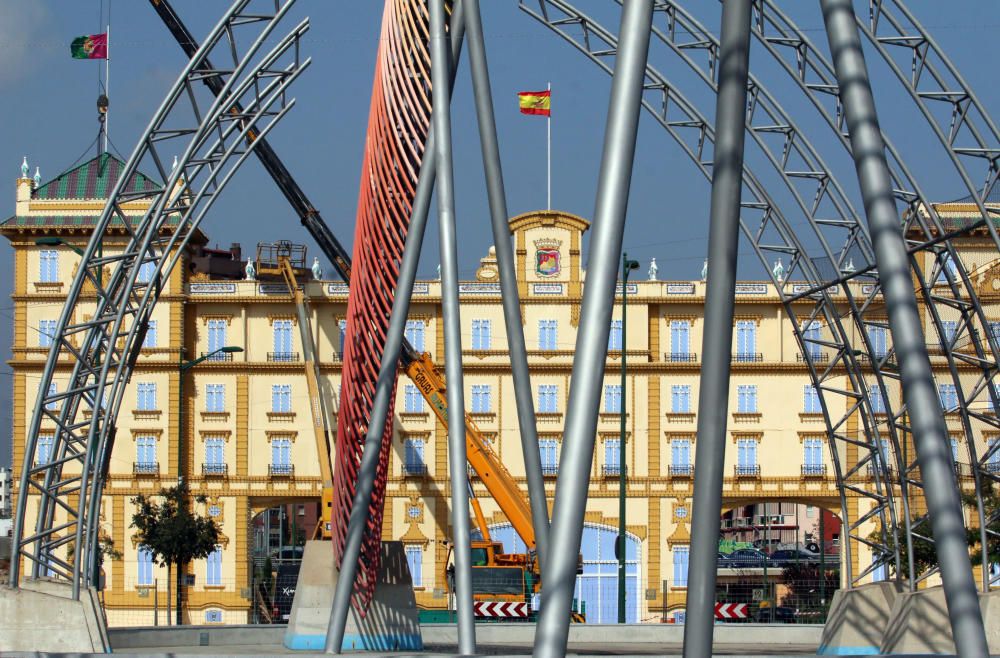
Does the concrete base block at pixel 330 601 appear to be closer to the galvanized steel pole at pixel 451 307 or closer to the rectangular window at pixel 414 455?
the galvanized steel pole at pixel 451 307

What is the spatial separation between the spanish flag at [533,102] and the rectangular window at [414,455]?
15714mm

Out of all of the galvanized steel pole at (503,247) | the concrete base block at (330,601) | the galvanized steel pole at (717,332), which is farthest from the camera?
the concrete base block at (330,601)

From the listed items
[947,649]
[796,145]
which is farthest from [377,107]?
[947,649]

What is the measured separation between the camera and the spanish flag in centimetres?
5731

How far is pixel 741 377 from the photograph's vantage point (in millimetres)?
66562

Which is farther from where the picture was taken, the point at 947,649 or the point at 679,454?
the point at 679,454

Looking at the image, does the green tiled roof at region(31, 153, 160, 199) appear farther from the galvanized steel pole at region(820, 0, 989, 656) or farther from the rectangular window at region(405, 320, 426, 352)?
the galvanized steel pole at region(820, 0, 989, 656)

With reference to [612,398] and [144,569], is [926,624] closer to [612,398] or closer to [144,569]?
[612,398]

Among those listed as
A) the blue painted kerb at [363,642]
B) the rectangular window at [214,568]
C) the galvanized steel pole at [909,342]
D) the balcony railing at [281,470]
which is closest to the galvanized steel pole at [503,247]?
the galvanized steel pole at [909,342]

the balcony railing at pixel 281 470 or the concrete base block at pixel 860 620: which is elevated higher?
the balcony railing at pixel 281 470

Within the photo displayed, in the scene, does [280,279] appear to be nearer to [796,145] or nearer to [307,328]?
[307,328]

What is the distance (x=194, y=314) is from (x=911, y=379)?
2252 inches

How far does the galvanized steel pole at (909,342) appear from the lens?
11.4 metres

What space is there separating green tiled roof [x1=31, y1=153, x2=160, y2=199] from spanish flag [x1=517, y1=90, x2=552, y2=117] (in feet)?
58.8
